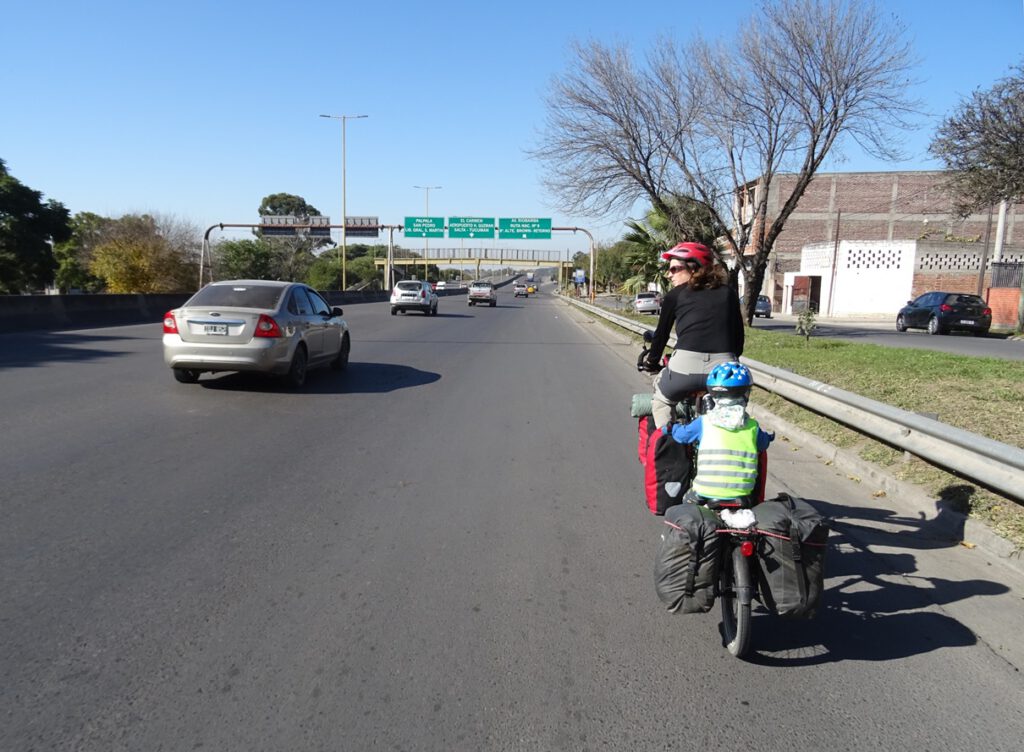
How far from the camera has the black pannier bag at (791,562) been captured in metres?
3.32

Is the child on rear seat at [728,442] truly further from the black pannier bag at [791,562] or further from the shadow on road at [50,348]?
the shadow on road at [50,348]

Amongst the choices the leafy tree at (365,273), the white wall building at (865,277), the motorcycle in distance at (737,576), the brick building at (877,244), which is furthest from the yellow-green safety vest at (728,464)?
the leafy tree at (365,273)

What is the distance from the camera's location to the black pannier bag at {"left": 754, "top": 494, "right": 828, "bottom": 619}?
3.32 meters

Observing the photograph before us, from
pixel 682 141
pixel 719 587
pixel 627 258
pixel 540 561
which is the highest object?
pixel 682 141

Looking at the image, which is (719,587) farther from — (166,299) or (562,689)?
(166,299)

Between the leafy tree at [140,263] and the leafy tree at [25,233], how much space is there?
3.83 meters

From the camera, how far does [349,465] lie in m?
6.80

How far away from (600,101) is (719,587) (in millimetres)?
19746

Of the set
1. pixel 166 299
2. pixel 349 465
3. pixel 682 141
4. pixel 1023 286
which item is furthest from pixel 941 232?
pixel 349 465

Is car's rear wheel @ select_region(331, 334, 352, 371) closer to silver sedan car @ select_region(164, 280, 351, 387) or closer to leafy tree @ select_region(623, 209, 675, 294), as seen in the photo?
silver sedan car @ select_region(164, 280, 351, 387)

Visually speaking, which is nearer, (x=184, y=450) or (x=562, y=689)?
(x=562, y=689)

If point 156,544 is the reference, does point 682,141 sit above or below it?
above

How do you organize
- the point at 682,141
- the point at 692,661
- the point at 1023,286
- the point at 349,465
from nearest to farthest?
1. the point at 692,661
2. the point at 349,465
3. the point at 682,141
4. the point at 1023,286

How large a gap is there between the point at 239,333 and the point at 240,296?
787 mm
